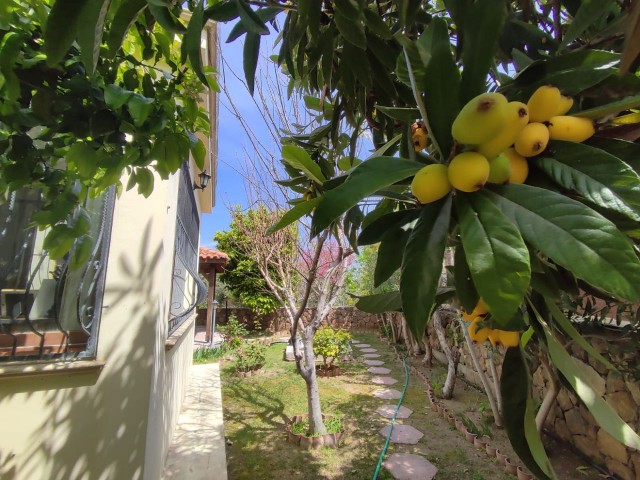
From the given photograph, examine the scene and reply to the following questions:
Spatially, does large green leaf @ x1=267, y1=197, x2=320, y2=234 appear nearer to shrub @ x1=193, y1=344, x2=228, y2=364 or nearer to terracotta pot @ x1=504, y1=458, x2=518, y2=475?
terracotta pot @ x1=504, y1=458, x2=518, y2=475

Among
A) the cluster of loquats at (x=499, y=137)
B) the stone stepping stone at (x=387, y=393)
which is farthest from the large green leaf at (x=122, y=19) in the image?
the stone stepping stone at (x=387, y=393)

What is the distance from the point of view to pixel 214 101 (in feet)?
16.3

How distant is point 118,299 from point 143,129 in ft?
4.92

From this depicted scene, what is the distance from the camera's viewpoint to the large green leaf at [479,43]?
57 cm

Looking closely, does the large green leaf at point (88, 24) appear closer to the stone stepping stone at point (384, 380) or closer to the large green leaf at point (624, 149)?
the large green leaf at point (624, 149)

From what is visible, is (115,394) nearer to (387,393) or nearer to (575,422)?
(575,422)

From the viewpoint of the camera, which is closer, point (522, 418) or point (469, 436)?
point (522, 418)

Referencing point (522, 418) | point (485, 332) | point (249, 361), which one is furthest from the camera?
point (249, 361)

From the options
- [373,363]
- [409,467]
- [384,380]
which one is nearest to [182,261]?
[409,467]

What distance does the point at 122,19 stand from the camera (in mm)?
678

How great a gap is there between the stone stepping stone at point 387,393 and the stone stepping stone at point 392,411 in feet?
1.45

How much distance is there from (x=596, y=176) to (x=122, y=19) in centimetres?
88

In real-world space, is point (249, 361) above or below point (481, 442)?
above

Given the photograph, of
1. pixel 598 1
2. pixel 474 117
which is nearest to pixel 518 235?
pixel 474 117
